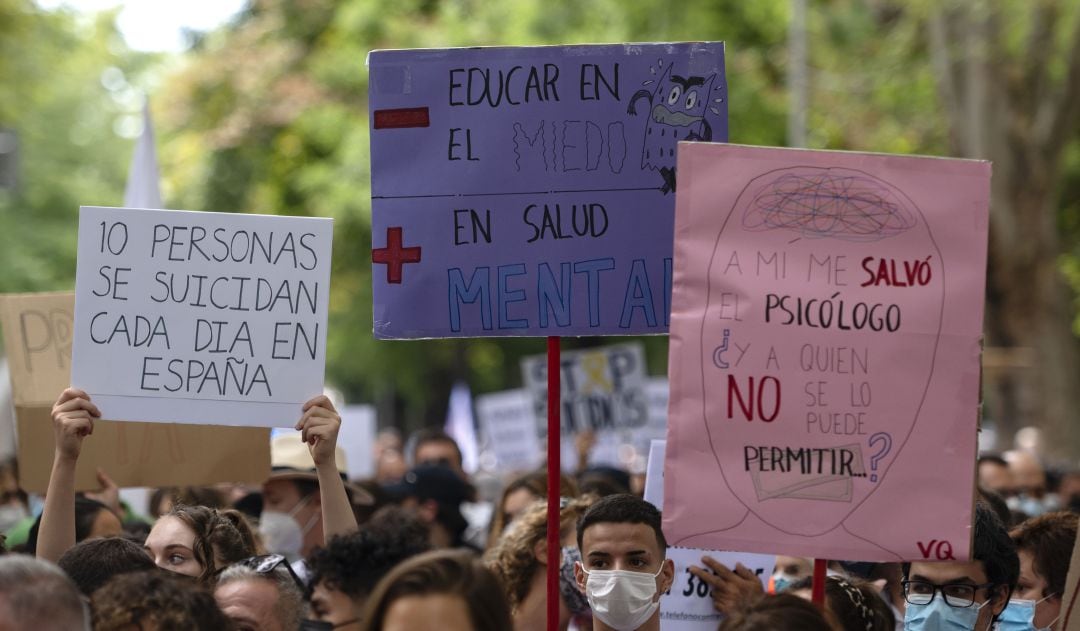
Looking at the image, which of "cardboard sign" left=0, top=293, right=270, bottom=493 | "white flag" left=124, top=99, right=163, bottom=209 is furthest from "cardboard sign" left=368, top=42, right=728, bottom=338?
"white flag" left=124, top=99, right=163, bottom=209

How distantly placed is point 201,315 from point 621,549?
1521 millimetres

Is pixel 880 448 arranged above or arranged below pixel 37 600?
above

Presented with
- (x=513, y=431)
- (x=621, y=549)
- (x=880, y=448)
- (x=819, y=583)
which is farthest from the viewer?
(x=513, y=431)

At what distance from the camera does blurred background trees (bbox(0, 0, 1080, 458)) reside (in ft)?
62.8

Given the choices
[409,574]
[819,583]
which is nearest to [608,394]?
[819,583]

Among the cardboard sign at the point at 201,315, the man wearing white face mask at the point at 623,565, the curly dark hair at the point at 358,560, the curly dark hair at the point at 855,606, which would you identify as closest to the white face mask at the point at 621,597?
the man wearing white face mask at the point at 623,565

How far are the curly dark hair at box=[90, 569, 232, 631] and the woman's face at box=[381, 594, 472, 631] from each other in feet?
2.12

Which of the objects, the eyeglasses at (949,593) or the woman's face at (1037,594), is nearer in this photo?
the eyeglasses at (949,593)

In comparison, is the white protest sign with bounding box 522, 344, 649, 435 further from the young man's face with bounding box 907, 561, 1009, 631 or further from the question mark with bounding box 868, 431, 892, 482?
the question mark with bounding box 868, 431, 892, 482

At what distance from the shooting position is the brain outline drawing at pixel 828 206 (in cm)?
438

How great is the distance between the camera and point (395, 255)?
5.27m

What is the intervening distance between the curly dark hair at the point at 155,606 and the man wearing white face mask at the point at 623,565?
1450 mm

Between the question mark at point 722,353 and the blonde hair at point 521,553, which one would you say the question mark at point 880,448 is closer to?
the question mark at point 722,353

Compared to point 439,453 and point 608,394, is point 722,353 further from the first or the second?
point 608,394
